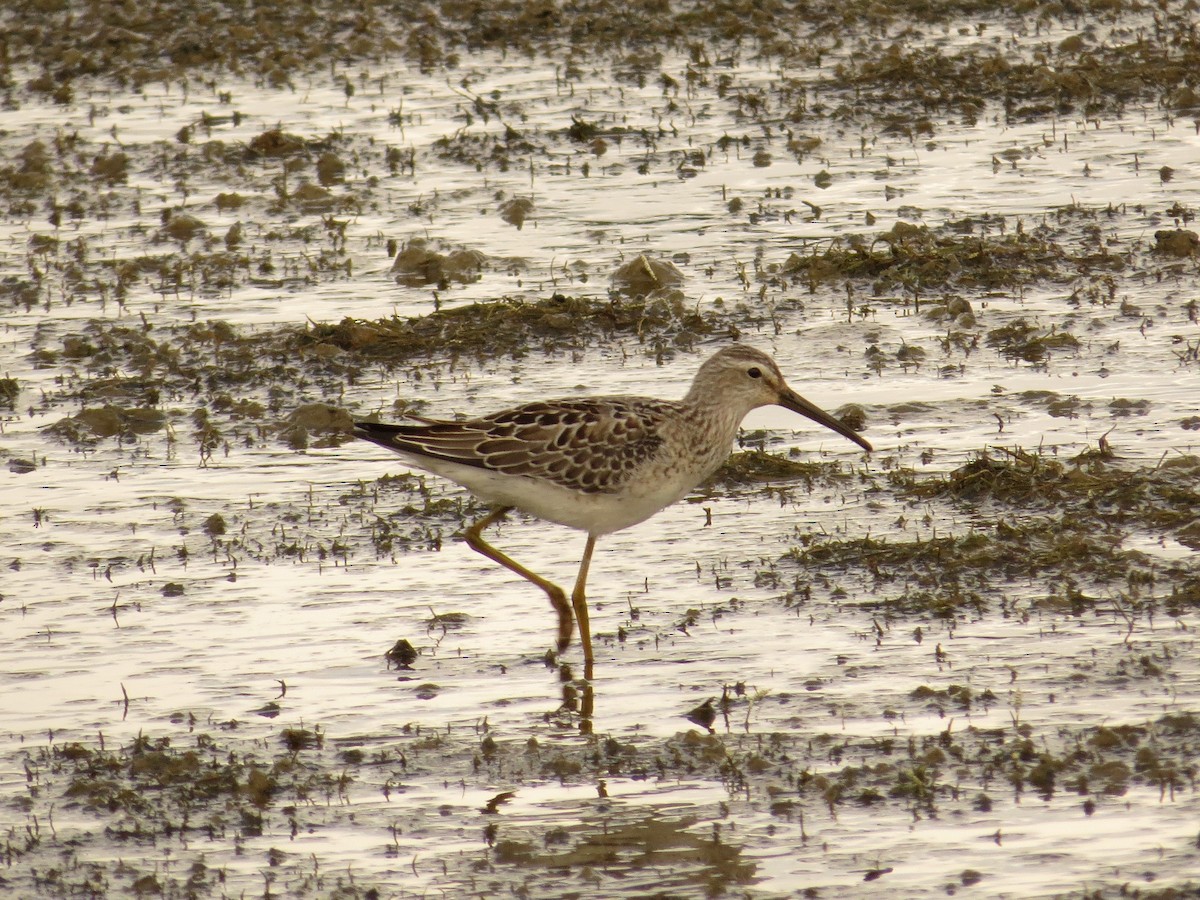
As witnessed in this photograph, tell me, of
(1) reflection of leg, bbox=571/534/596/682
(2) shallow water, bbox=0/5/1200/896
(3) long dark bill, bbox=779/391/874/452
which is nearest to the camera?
(2) shallow water, bbox=0/5/1200/896

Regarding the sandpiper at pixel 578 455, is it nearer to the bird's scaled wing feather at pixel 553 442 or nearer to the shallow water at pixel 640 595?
the bird's scaled wing feather at pixel 553 442

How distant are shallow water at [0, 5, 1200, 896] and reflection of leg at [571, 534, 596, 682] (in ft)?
0.42

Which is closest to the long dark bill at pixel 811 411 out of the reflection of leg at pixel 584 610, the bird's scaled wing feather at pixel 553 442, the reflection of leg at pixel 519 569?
the bird's scaled wing feather at pixel 553 442

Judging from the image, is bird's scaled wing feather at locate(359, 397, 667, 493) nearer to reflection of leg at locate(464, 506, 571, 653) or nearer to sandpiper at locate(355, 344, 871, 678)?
sandpiper at locate(355, 344, 871, 678)

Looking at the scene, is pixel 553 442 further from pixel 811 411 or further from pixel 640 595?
pixel 811 411

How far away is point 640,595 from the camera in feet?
30.8

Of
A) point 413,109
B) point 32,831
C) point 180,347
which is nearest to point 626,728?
point 32,831

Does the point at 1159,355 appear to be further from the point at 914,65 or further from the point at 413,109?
the point at 413,109

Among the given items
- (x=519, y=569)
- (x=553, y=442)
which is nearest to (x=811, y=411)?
(x=553, y=442)

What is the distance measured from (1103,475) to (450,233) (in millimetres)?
6919

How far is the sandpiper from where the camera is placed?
8.95 m

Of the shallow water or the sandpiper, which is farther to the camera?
the sandpiper

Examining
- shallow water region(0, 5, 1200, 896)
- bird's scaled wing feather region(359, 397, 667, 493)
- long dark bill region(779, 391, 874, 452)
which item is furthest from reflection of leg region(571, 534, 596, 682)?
long dark bill region(779, 391, 874, 452)

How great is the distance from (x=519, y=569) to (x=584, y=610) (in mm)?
611
